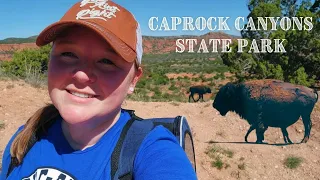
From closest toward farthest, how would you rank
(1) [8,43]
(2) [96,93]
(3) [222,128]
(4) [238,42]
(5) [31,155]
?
(2) [96,93], (5) [31,155], (3) [222,128], (4) [238,42], (1) [8,43]

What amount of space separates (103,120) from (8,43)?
80.9m

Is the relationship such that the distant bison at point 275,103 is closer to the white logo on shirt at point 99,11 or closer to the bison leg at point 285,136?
the bison leg at point 285,136

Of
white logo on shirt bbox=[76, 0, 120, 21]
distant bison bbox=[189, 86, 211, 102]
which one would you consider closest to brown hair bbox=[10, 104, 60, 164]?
white logo on shirt bbox=[76, 0, 120, 21]

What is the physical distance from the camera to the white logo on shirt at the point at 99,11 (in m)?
1.14

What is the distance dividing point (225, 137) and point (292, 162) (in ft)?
6.02

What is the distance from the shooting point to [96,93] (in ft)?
3.78

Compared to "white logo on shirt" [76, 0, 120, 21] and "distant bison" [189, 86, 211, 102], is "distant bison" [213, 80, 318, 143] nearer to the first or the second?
"white logo on shirt" [76, 0, 120, 21]

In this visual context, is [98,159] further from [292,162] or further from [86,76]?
[292,162]

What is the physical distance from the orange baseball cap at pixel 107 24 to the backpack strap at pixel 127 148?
0.69 ft

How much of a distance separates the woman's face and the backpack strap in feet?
0.31

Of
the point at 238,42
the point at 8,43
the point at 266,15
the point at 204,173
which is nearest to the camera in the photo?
the point at 204,173

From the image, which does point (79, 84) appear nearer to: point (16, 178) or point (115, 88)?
point (115, 88)

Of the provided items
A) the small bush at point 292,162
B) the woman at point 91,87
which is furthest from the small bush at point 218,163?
the woman at point 91,87

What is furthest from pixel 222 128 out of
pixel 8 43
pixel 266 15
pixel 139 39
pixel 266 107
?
pixel 8 43
